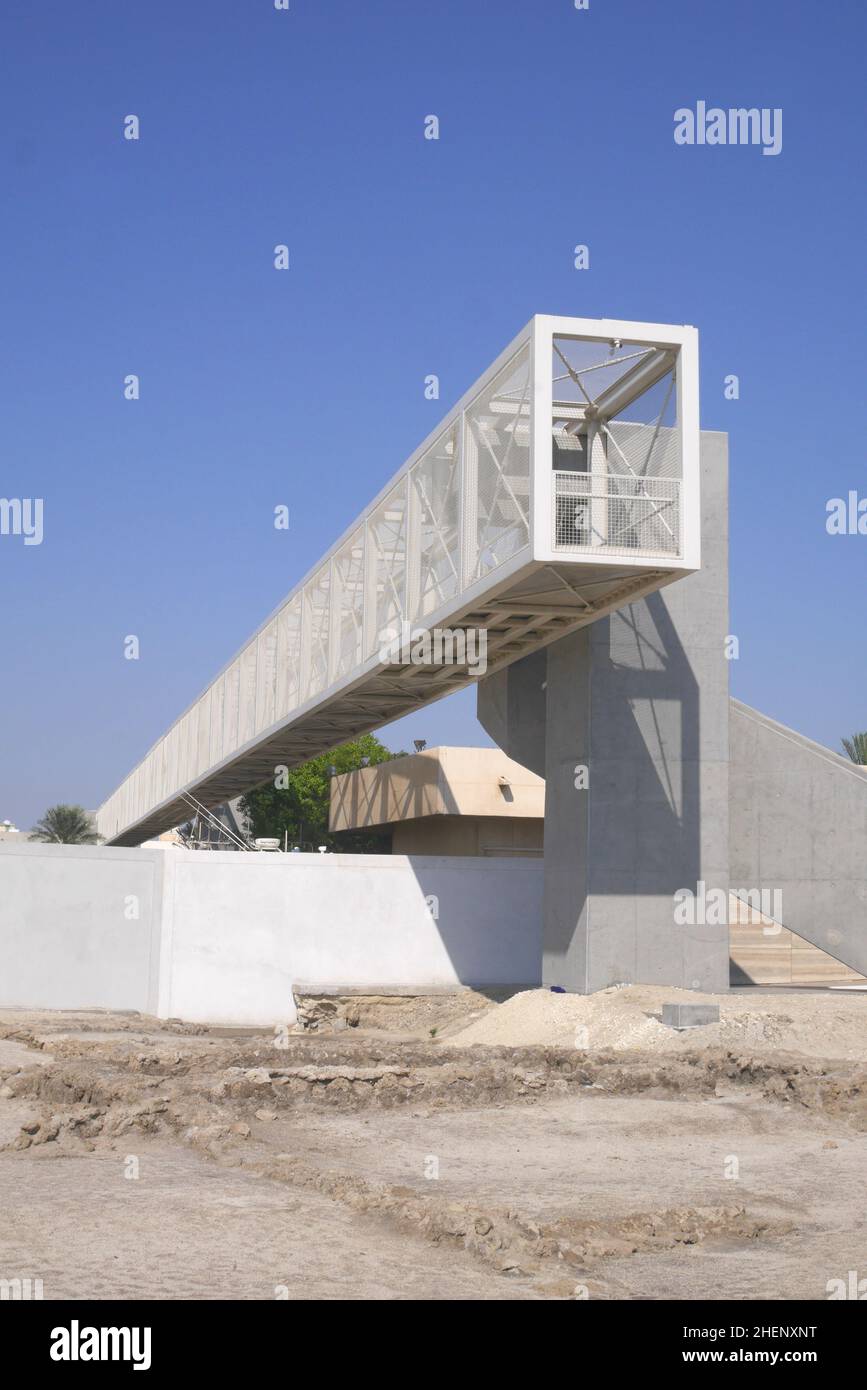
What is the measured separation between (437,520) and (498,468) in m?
2.83

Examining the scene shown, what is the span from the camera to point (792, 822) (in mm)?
23047

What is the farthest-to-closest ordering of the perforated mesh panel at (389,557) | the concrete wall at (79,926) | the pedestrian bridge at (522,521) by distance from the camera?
the concrete wall at (79,926) → the perforated mesh panel at (389,557) → the pedestrian bridge at (522,521)

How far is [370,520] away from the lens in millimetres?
23688

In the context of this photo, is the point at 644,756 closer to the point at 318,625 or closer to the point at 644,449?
the point at 644,449

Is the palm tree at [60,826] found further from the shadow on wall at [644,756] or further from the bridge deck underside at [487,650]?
the shadow on wall at [644,756]

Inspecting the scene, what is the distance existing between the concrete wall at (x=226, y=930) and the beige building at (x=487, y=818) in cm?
590

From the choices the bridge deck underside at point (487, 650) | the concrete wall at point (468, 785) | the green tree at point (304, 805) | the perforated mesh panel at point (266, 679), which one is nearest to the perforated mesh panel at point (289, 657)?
the bridge deck underside at point (487, 650)

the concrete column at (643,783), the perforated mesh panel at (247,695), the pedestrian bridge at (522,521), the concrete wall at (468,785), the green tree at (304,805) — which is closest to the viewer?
the pedestrian bridge at (522,521)

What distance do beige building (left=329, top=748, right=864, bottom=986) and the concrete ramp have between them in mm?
3801

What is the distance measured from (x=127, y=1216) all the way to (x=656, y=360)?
12191mm

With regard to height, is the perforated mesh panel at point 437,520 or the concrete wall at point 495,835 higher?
the perforated mesh panel at point 437,520

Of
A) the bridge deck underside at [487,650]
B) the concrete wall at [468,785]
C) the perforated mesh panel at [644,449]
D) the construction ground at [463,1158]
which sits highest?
the perforated mesh panel at [644,449]

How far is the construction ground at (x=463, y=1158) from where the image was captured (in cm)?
782
